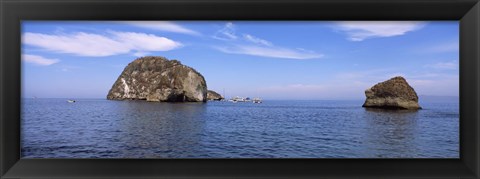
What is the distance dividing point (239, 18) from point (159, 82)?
33.3 metres

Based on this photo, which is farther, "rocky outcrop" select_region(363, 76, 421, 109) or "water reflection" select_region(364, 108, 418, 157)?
"rocky outcrop" select_region(363, 76, 421, 109)

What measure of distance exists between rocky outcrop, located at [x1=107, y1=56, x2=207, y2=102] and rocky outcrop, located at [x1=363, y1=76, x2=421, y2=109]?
682 inches

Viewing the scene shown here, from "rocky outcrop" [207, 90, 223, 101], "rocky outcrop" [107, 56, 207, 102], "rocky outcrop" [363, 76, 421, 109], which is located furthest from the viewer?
"rocky outcrop" [207, 90, 223, 101]

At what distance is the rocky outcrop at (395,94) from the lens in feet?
60.9

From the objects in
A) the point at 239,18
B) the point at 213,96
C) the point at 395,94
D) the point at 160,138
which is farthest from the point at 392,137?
the point at 213,96

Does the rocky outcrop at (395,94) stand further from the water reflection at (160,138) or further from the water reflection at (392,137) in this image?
the water reflection at (160,138)

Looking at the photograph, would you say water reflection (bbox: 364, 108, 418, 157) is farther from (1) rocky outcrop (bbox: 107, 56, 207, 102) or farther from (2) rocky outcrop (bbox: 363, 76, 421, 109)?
(1) rocky outcrop (bbox: 107, 56, 207, 102)

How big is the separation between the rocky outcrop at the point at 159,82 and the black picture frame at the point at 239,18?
29349 mm

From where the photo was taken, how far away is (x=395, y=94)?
19469 millimetres

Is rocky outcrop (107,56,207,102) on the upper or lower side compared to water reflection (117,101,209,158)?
upper

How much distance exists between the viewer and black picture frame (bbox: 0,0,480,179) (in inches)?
48.5

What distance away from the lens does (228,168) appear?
4.28 feet

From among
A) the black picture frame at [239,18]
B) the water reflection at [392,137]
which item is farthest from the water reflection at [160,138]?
the black picture frame at [239,18]

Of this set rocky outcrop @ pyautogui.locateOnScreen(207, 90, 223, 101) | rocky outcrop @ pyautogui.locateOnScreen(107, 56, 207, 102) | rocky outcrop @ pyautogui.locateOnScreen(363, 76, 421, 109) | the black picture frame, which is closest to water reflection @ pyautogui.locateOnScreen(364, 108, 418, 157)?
rocky outcrop @ pyautogui.locateOnScreen(363, 76, 421, 109)
